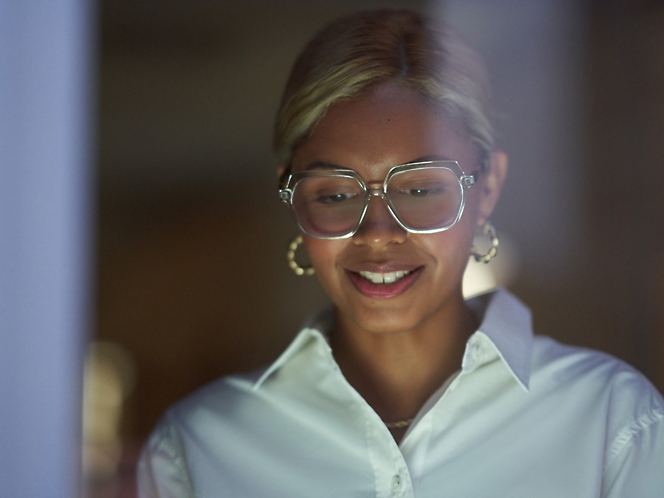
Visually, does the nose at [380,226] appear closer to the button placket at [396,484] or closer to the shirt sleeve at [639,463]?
the button placket at [396,484]

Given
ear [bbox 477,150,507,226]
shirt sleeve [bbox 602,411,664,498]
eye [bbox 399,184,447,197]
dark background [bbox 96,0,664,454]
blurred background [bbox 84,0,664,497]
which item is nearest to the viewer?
shirt sleeve [bbox 602,411,664,498]

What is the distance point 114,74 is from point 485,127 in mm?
1946

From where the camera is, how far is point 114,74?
303cm

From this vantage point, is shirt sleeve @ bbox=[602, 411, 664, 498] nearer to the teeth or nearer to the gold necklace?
the gold necklace

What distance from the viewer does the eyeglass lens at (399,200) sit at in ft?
4.70

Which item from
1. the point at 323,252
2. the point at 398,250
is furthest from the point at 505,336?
the point at 323,252

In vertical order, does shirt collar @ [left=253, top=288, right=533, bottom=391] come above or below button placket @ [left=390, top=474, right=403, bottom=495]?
above

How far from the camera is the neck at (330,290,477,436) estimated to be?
1.61m

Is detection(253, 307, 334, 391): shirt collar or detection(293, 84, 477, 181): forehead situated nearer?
detection(293, 84, 477, 181): forehead

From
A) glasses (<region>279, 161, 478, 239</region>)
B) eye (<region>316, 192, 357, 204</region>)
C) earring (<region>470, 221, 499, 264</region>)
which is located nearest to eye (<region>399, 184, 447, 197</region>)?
glasses (<region>279, 161, 478, 239</region>)

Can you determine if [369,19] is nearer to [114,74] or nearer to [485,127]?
[485,127]

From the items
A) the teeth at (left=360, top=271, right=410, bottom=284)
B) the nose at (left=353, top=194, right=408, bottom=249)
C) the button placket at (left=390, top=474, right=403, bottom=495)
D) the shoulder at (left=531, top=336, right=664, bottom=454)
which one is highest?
the nose at (left=353, top=194, right=408, bottom=249)

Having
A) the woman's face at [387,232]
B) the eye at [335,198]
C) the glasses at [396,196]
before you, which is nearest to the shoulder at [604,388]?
the woman's face at [387,232]

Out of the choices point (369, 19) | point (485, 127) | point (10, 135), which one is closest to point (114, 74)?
point (369, 19)
